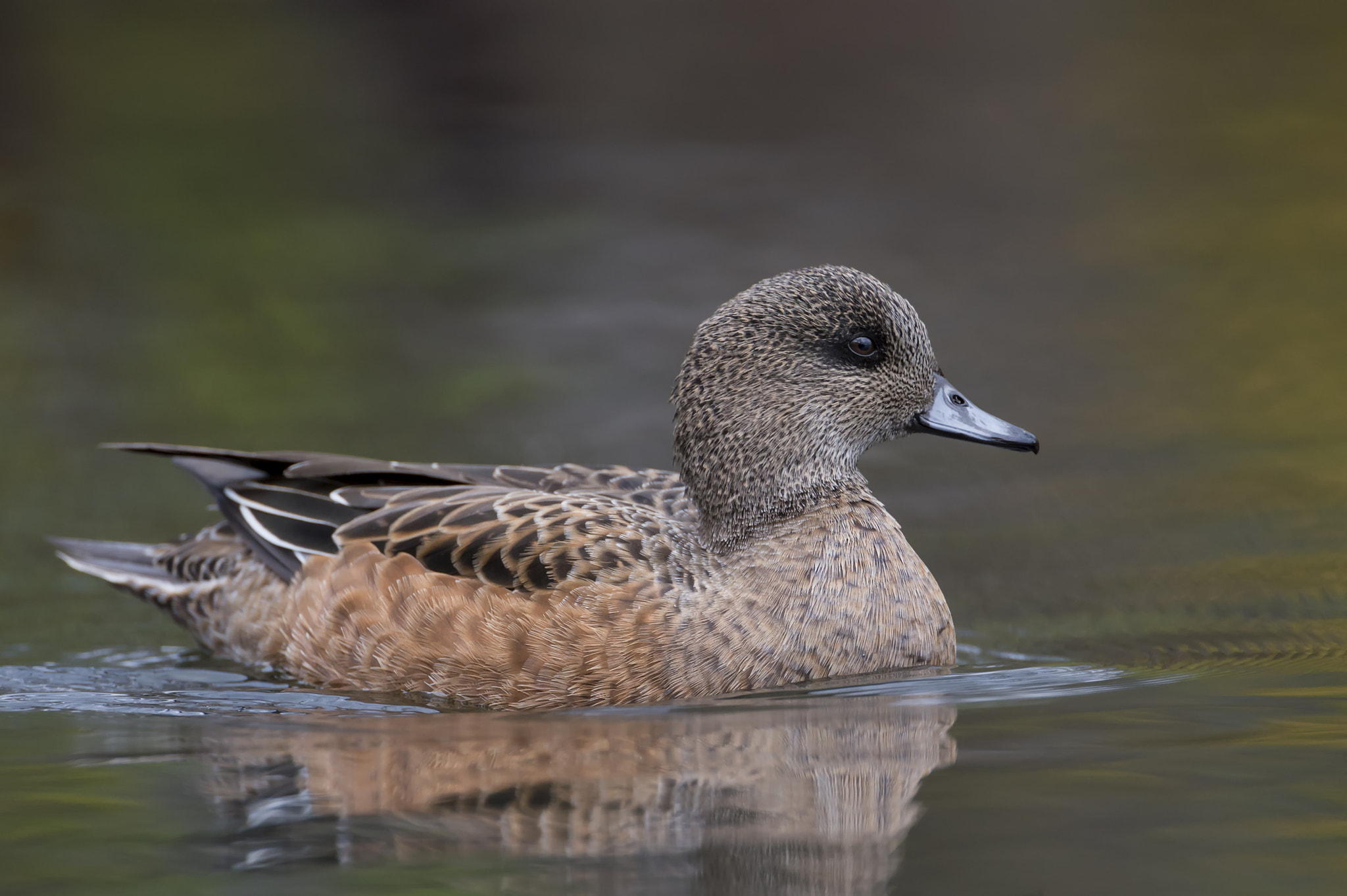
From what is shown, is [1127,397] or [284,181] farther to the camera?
[284,181]

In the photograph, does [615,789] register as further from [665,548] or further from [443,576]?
[443,576]

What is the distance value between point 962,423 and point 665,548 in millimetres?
1134

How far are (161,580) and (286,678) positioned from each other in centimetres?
101

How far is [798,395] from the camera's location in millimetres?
5586

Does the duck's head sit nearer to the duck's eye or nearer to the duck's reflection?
the duck's eye

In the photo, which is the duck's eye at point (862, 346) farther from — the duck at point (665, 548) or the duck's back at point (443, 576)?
the duck's back at point (443, 576)

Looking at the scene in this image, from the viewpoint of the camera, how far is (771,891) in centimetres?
329

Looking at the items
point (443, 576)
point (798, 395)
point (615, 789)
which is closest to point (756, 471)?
point (798, 395)

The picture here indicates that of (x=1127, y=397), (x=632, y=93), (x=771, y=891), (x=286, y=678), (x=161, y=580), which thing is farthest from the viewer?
(x=632, y=93)

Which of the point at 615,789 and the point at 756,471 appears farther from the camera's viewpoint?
the point at 756,471

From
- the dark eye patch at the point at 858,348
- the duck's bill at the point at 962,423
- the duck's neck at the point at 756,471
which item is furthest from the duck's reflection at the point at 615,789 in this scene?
the dark eye patch at the point at 858,348

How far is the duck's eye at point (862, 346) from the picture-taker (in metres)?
5.61

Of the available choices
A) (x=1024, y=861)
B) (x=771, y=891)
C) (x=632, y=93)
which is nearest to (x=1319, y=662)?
(x=1024, y=861)

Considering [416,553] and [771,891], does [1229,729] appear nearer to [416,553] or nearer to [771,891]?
[771,891]
